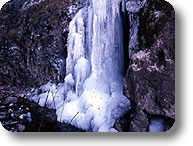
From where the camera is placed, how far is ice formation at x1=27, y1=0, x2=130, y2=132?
9.37 feet

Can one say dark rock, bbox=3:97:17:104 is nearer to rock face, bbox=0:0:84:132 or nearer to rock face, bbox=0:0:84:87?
rock face, bbox=0:0:84:132

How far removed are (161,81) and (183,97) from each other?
34 cm

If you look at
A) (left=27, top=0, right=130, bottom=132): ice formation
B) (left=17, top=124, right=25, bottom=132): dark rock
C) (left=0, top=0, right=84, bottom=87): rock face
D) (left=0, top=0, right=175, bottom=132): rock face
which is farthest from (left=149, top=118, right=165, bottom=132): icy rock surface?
(left=0, top=0, right=84, bottom=87): rock face

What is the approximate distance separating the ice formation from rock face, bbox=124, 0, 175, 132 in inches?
10.1

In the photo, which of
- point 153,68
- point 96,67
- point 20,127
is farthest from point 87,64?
point 20,127

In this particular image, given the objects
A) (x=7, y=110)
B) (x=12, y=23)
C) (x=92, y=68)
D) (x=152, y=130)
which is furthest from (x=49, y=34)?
(x=152, y=130)

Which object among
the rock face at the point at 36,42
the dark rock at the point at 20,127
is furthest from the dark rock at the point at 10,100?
the dark rock at the point at 20,127

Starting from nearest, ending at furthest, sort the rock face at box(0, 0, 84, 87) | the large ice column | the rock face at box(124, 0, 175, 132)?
the rock face at box(124, 0, 175, 132), the large ice column, the rock face at box(0, 0, 84, 87)

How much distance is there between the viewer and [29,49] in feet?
13.8

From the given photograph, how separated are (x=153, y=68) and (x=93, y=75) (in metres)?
1.04

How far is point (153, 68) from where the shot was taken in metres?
2.52

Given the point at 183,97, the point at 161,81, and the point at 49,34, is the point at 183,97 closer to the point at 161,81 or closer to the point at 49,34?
the point at 161,81

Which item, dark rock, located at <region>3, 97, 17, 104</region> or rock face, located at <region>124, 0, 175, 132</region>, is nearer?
rock face, located at <region>124, 0, 175, 132</region>

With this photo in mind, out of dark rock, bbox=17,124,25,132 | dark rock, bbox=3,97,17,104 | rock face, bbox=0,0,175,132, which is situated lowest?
dark rock, bbox=17,124,25,132
